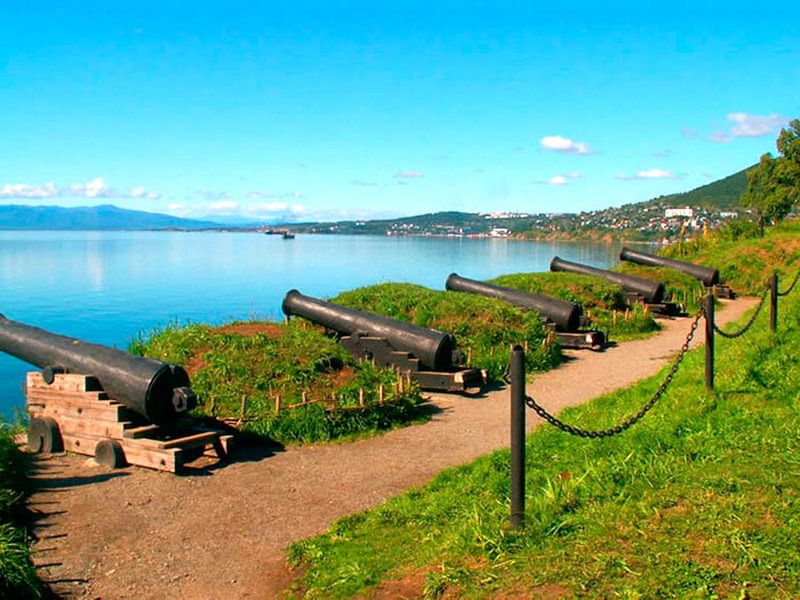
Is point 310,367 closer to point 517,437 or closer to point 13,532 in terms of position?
point 13,532

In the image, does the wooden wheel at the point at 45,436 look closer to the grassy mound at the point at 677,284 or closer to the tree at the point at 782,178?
the grassy mound at the point at 677,284

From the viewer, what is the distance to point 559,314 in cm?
1733

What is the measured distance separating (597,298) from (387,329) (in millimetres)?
9181

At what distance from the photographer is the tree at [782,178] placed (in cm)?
3869

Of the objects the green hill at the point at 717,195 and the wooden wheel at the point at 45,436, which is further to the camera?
the green hill at the point at 717,195

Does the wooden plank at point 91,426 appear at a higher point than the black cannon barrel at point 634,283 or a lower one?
lower

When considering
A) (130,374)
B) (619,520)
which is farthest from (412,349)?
(619,520)

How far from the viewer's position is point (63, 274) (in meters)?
50.8

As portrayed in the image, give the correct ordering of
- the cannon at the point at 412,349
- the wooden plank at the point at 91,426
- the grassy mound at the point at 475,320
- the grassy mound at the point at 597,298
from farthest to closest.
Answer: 1. the grassy mound at the point at 597,298
2. the grassy mound at the point at 475,320
3. the cannon at the point at 412,349
4. the wooden plank at the point at 91,426

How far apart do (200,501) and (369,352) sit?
19.6 ft

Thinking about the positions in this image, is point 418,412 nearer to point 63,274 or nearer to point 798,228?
point 798,228

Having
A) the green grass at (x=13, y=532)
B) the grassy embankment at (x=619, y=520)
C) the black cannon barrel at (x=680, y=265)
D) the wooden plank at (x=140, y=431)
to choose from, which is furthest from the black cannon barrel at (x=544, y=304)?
the green grass at (x=13, y=532)

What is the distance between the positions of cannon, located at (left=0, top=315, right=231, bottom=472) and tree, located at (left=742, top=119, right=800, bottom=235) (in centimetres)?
3580

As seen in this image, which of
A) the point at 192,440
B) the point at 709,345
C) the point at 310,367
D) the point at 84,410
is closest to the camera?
the point at 709,345
